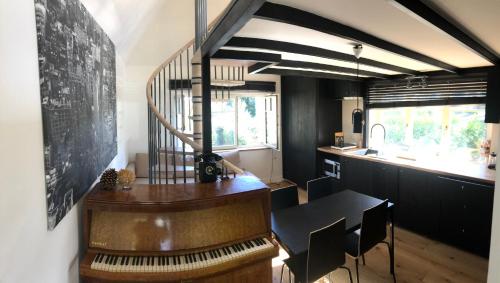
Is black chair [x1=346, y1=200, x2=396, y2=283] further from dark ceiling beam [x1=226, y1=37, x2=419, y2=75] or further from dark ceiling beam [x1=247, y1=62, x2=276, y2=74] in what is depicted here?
dark ceiling beam [x1=247, y1=62, x2=276, y2=74]

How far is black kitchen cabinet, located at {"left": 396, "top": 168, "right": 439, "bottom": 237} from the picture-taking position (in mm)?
3453

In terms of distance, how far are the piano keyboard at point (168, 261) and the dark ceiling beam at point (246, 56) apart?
186cm

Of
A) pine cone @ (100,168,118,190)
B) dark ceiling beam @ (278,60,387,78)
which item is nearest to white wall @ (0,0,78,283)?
pine cone @ (100,168,118,190)

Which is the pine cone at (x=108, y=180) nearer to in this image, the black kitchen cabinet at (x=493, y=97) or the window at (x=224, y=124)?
the window at (x=224, y=124)

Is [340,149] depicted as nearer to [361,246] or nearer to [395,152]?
[395,152]

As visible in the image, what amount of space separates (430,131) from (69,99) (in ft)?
14.9

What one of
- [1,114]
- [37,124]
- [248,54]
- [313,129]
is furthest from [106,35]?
[313,129]

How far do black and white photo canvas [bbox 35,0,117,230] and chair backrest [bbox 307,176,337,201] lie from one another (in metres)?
2.04

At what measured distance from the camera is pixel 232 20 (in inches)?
54.7

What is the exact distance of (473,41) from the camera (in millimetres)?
2070

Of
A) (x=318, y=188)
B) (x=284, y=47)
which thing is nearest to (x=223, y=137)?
(x=318, y=188)

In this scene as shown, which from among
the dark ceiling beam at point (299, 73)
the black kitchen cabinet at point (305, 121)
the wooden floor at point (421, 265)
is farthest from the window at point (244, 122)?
the wooden floor at point (421, 265)

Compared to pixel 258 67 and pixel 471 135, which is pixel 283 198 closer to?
pixel 258 67

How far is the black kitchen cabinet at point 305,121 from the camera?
5.02m
